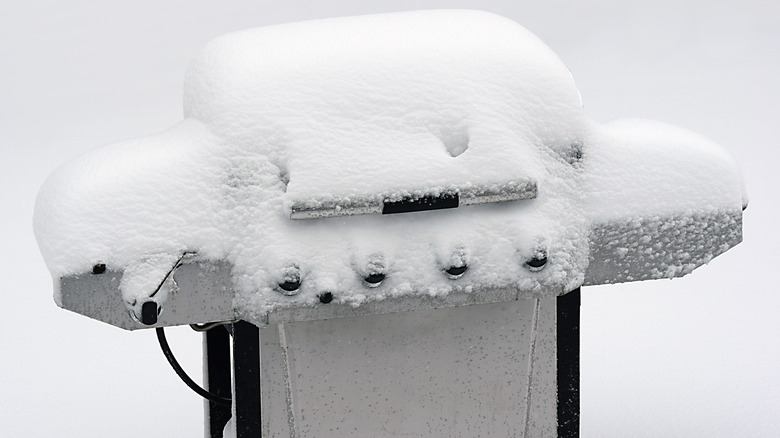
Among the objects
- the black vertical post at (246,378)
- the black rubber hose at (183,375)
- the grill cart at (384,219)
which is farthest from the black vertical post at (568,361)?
the black rubber hose at (183,375)

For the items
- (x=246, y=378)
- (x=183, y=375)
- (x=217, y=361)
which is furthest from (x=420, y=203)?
(x=217, y=361)

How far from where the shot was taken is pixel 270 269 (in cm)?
334

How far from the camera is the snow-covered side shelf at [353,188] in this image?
331 cm

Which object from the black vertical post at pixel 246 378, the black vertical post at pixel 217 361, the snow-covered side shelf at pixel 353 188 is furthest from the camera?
the black vertical post at pixel 217 361

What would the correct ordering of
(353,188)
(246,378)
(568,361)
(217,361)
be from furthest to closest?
(217,361)
(568,361)
(246,378)
(353,188)

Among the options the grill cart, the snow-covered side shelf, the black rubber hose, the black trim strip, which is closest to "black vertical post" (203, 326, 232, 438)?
the black rubber hose

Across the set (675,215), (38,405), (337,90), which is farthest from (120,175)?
(38,405)

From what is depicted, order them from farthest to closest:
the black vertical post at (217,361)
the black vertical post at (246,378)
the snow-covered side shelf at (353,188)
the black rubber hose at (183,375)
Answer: the black vertical post at (217,361), the black rubber hose at (183,375), the black vertical post at (246,378), the snow-covered side shelf at (353,188)

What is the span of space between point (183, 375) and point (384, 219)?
0.64m

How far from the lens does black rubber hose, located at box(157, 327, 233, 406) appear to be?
11.8ft

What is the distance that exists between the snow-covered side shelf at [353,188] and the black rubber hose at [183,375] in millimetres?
258

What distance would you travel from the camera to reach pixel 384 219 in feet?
11.1

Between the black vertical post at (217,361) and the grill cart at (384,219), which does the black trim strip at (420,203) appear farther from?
the black vertical post at (217,361)

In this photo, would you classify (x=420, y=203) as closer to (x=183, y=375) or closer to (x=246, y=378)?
(x=246, y=378)
